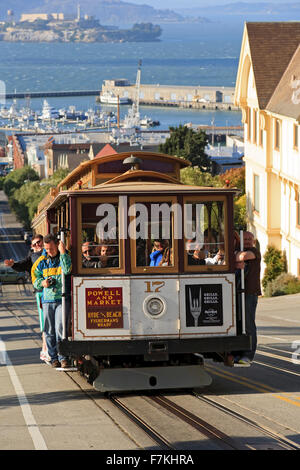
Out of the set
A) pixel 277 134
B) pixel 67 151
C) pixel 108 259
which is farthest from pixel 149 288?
pixel 67 151

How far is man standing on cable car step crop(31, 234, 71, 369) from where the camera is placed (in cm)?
1336

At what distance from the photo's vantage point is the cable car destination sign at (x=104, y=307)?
Answer: 42.2 ft

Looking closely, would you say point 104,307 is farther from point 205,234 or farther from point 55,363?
point 205,234

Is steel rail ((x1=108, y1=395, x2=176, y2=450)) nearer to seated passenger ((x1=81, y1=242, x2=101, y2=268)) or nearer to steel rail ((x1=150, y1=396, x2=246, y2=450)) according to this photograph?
steel rail ((x1=150, y1=396, x2=246, y2=450))

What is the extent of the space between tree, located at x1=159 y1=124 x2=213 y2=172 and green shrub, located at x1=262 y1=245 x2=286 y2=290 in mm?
51420

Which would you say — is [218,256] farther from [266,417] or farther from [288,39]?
[288,39]

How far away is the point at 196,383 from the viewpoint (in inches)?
524

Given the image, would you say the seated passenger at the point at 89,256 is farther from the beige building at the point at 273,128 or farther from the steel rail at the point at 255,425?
the beige building at the point at 273,128

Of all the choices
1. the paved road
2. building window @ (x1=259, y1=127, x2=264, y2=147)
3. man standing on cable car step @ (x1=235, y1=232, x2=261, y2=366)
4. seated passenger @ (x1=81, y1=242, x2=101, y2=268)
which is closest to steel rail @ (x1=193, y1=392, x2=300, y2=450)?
man standing on cable car step @ (x1=235, y1=232, x2=261, y2=366)

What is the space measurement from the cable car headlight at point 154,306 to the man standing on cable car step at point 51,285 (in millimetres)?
1297

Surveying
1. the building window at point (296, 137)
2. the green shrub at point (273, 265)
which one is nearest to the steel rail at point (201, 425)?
the building window at point (296, 137)

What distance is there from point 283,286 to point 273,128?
8240mm

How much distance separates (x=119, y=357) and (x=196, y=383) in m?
1.14
